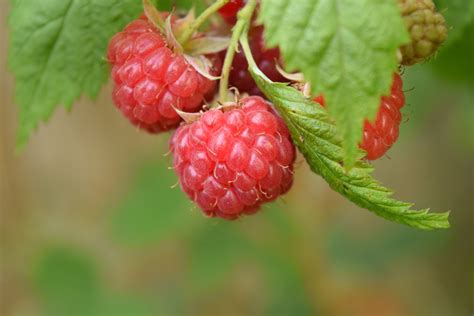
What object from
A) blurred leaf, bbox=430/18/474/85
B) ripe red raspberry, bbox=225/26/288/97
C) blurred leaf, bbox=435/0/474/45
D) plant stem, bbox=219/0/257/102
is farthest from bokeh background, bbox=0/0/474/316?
plant stem, bbox=219/0/257/102

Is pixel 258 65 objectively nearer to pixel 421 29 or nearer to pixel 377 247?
pixel 421 29

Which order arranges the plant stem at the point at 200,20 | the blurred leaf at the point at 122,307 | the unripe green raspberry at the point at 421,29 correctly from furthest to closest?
the blurred leaf at the point at 122,307 → the plant stem at the point at 200,20 → the unripe green raspberry at the point at 421,29

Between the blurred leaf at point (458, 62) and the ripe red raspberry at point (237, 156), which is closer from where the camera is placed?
the ripe red raspberry at point (237, 156)

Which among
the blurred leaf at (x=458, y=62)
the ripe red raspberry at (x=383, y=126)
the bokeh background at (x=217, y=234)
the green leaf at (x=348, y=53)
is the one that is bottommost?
the bokeh background at (x=217, y=234)

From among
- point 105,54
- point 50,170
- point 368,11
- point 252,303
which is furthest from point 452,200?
point 368,11

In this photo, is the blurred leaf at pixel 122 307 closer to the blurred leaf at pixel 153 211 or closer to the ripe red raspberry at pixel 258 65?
the blurred leaf at pixel 153 211

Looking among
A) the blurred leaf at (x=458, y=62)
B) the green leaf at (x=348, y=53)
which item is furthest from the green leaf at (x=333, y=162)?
the blurred leaf at (x=458, y=62)
